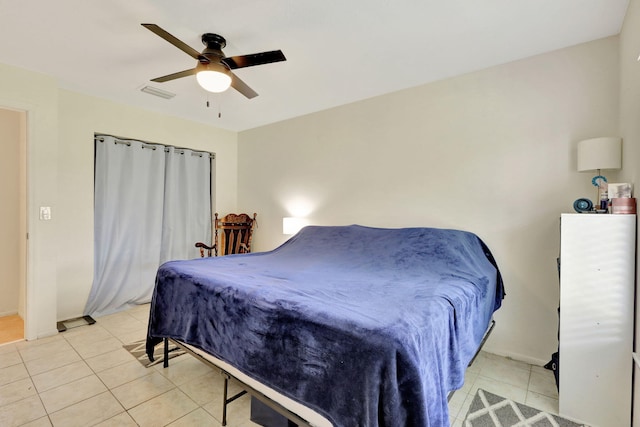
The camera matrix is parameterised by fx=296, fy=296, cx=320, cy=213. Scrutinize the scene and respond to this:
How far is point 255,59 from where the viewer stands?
1965 mm

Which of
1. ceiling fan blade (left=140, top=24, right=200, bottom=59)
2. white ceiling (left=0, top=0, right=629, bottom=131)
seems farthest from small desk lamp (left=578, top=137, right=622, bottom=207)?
ceiling fan blade (left=140, top=24, right=200, bottom=59)

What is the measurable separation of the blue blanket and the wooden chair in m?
1.64

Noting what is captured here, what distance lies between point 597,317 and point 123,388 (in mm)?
3094

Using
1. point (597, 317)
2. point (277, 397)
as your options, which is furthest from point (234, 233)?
point (597, 317)

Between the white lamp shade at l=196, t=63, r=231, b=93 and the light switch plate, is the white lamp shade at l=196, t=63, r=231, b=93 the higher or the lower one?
the higher one

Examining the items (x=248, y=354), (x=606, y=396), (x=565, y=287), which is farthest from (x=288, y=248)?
(x=606, y=396)

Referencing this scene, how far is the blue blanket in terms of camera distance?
111 centimetres

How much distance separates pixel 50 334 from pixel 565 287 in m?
4.36

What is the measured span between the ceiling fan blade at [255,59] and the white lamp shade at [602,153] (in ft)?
7.04

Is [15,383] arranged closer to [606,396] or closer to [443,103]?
[606,396]

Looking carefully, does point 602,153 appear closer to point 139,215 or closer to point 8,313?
point 139,215

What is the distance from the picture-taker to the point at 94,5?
1.85 metres

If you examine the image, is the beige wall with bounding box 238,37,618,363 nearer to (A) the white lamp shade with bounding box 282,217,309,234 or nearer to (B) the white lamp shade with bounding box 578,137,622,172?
(B) the white lamp shade with bounding box 578,137,622,172

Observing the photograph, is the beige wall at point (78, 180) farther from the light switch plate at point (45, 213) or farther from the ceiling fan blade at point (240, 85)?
the ceiling fan blade at point (240, 85)
